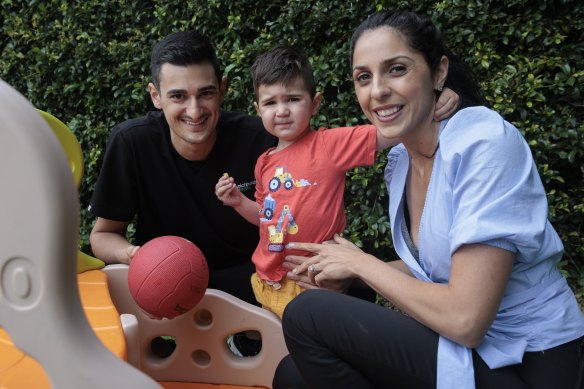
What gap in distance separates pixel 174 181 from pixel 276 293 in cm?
74

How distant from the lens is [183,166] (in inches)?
111

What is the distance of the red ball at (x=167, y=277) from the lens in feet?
7.34

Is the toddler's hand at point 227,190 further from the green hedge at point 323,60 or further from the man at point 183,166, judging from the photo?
the green hedge at point 323,60

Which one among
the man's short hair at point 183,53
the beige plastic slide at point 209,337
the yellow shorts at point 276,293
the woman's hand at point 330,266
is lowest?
the beige plastic slide at point 209,337

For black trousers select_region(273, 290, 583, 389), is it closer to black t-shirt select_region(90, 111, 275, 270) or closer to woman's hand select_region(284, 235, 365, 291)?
woman's hand select_region(284, 235, 365, 291)

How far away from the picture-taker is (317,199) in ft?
7.88

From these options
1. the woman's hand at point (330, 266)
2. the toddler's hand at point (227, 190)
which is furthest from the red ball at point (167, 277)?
the woman's hand at point (330, 266)

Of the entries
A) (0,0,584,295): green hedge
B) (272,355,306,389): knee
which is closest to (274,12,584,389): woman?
(272,355,306,389): knee

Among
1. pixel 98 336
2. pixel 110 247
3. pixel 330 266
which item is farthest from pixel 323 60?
pixel 98 336

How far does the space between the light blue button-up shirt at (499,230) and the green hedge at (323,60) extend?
1.84 m

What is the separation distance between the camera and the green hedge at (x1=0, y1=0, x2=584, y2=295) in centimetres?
347

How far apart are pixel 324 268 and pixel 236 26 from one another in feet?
8.35

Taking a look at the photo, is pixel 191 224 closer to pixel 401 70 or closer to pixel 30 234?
pixel 401 70

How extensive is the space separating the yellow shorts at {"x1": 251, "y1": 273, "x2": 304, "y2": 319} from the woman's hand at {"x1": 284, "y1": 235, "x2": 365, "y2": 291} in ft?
0.42
